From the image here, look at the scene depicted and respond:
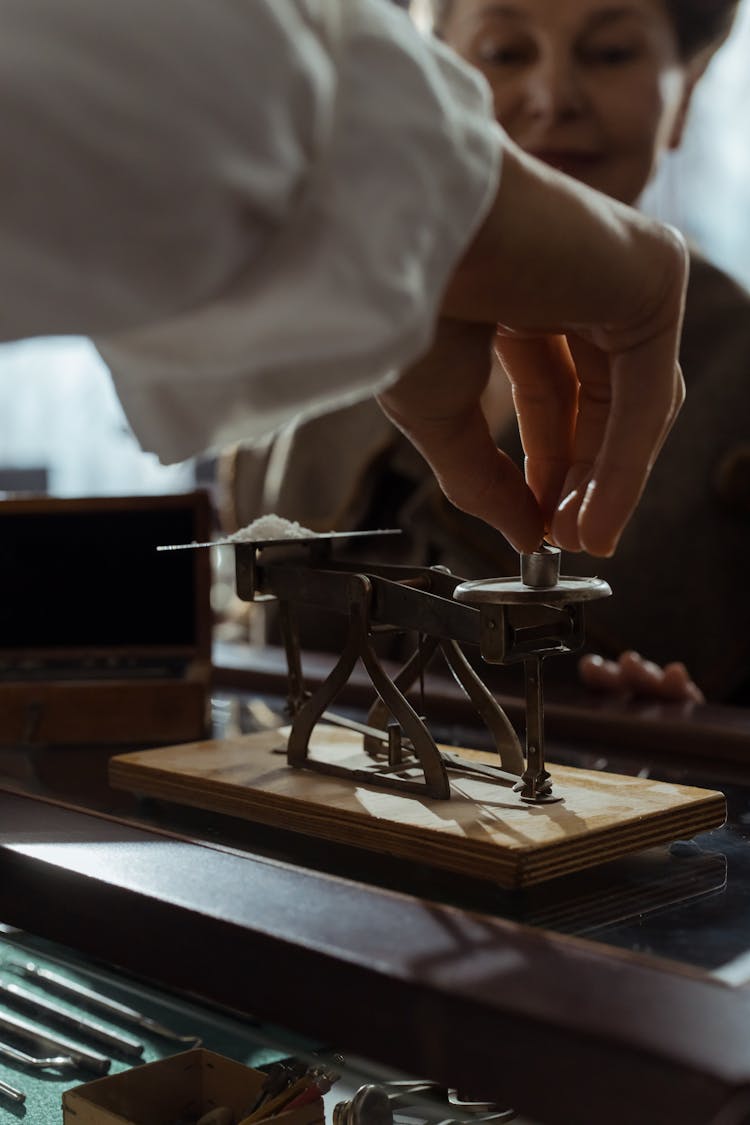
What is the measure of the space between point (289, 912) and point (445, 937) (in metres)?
0.08

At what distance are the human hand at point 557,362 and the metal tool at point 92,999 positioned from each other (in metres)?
0.38

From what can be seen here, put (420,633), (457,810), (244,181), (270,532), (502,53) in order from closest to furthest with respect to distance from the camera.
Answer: (244,181) < (457,810) < (420,633) < (270,532) < (502,53)

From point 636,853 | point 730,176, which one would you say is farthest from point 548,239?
point 730,176

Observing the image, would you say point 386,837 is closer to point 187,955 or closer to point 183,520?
point 187,955

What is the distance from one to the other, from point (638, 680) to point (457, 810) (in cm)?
66

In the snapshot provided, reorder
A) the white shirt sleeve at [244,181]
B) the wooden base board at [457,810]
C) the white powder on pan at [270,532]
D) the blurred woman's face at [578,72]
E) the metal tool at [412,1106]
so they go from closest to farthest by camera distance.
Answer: the white shirt sleeve at [244,181]
the metal tool at [412,1106]
the wooden base board at [457,810]
the white powder on pan at [270,532]
the blurred woman's face at [578,72]

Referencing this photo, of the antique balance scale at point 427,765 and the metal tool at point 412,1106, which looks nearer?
the metal tool at point 412,1106

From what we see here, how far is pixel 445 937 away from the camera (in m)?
0.63

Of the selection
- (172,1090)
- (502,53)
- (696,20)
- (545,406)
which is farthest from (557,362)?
(696,20)

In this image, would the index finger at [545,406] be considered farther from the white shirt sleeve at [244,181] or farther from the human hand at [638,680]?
the human hand at [638,680]

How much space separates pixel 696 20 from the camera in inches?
70.0

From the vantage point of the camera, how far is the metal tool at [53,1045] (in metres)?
0.85

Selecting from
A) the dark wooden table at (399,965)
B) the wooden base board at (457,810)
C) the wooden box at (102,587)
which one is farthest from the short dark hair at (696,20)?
the dark wooden table at (399,965)

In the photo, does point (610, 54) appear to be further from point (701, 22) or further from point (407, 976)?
point (407, 976)
